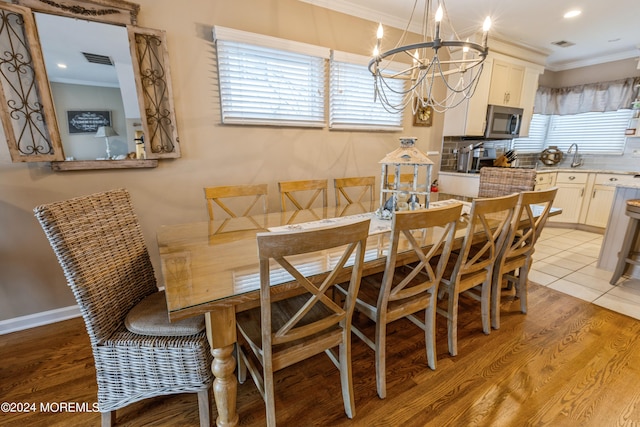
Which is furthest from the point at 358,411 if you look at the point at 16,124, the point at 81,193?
the point at 16,124

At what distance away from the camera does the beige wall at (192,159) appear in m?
1.95

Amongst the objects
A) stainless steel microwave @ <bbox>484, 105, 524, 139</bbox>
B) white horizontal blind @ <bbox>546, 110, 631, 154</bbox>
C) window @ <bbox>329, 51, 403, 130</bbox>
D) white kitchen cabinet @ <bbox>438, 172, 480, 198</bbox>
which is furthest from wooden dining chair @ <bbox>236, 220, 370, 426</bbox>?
white horizontal blind @ <bbox>546, 110, 631, 154</bbox>

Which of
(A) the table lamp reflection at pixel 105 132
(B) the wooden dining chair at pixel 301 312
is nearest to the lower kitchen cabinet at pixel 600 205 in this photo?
(B) the wooden dining chair at pixel 301 312

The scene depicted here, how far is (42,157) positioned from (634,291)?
492cm

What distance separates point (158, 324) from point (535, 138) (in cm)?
617

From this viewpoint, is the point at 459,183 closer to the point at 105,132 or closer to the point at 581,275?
the point at 581,275

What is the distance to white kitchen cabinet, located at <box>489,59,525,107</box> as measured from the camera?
12.0 ft

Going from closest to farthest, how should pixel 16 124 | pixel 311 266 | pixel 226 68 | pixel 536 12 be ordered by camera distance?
pixel 311 266 < pixel 16 124 < pixel 226 68 < pixel 536 12

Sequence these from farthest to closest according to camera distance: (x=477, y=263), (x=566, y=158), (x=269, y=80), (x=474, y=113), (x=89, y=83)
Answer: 1. (x=566, y=158)
2. (x=474, y=113)
3. (x=269, y=80)
4. (x=89, y=83)
5. (x=477, y=263)

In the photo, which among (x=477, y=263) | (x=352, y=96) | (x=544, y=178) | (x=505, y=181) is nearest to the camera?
(x=477, y=263)

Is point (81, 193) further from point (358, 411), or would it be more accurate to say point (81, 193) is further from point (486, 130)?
point (486, 130)

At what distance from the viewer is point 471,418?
4.51 feet

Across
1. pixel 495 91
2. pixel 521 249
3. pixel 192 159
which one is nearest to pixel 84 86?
pixel 192 159

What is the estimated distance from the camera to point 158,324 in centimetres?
123
